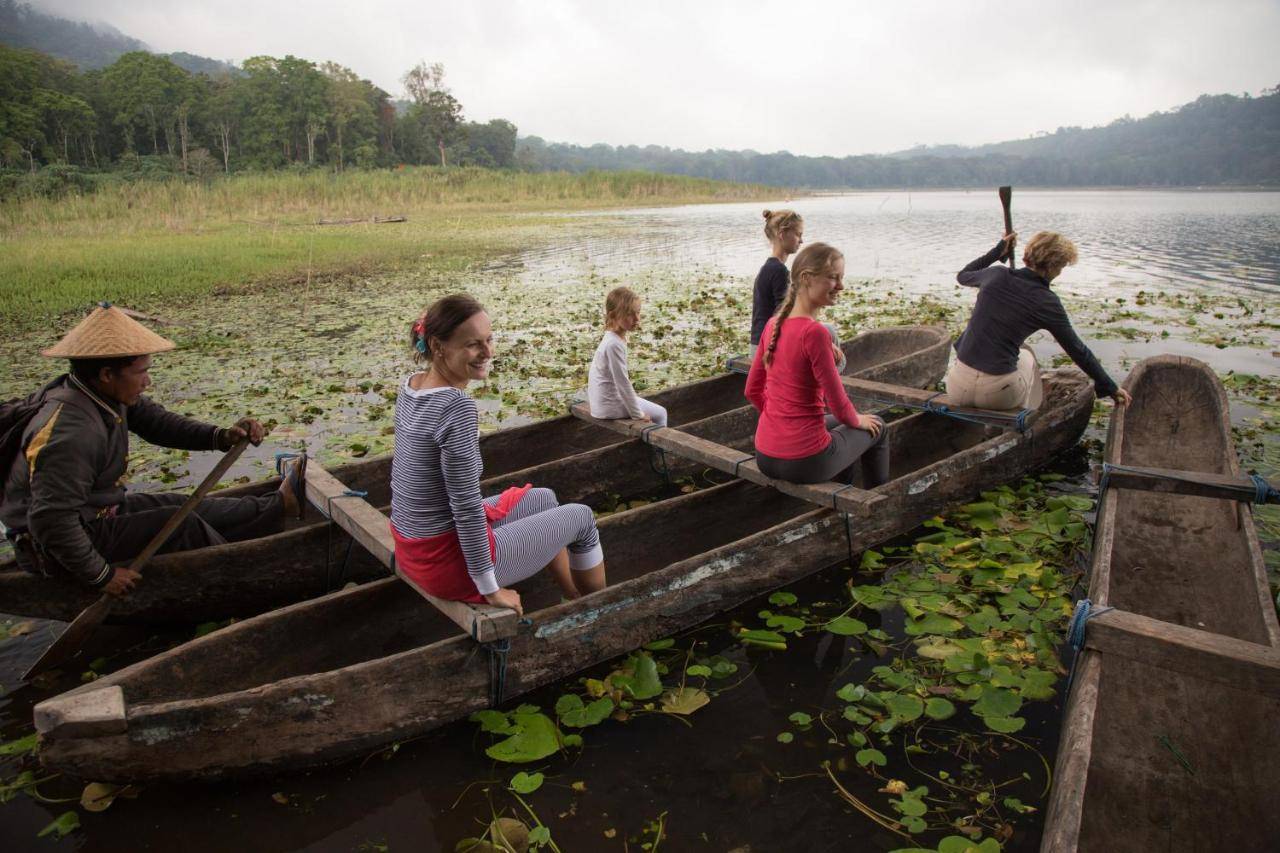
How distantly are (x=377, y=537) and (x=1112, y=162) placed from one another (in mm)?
109587

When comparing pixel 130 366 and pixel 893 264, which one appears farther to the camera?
pixel 893 264

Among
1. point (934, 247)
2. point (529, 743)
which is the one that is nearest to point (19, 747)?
point (529, 743)

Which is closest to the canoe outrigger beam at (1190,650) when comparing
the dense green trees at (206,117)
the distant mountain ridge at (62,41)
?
the dense green trees at (206,117)

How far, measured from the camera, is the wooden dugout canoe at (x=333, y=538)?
3.45 metres

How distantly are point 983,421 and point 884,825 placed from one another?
10.6 ft

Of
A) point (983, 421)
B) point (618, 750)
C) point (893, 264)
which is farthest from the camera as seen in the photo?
point (893, 264)

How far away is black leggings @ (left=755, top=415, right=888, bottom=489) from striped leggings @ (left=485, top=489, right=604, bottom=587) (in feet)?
3.70

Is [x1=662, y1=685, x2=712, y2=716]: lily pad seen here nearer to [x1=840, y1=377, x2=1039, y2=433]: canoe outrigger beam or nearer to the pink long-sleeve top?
the pink long-sleeve top

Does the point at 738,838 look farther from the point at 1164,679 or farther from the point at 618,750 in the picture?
the point at 1164,679

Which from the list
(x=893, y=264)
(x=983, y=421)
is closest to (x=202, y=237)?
(x=893, y=264)

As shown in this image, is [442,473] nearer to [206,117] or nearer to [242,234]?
[242,234]

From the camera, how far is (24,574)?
130 inches

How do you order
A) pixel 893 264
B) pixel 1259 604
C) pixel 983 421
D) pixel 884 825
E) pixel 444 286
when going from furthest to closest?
pixel 893 264
pixel 444 286
pixel 983 421
pixel 1259 604
pixel 884 825

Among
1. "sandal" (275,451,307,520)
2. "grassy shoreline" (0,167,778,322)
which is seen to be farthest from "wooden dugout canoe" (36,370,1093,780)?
Answer: "grassy shoreline" (0,167,778,322)
